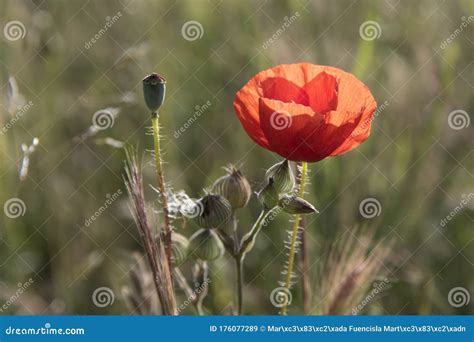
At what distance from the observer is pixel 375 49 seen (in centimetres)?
243

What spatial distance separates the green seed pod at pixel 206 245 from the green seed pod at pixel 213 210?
0.07m
